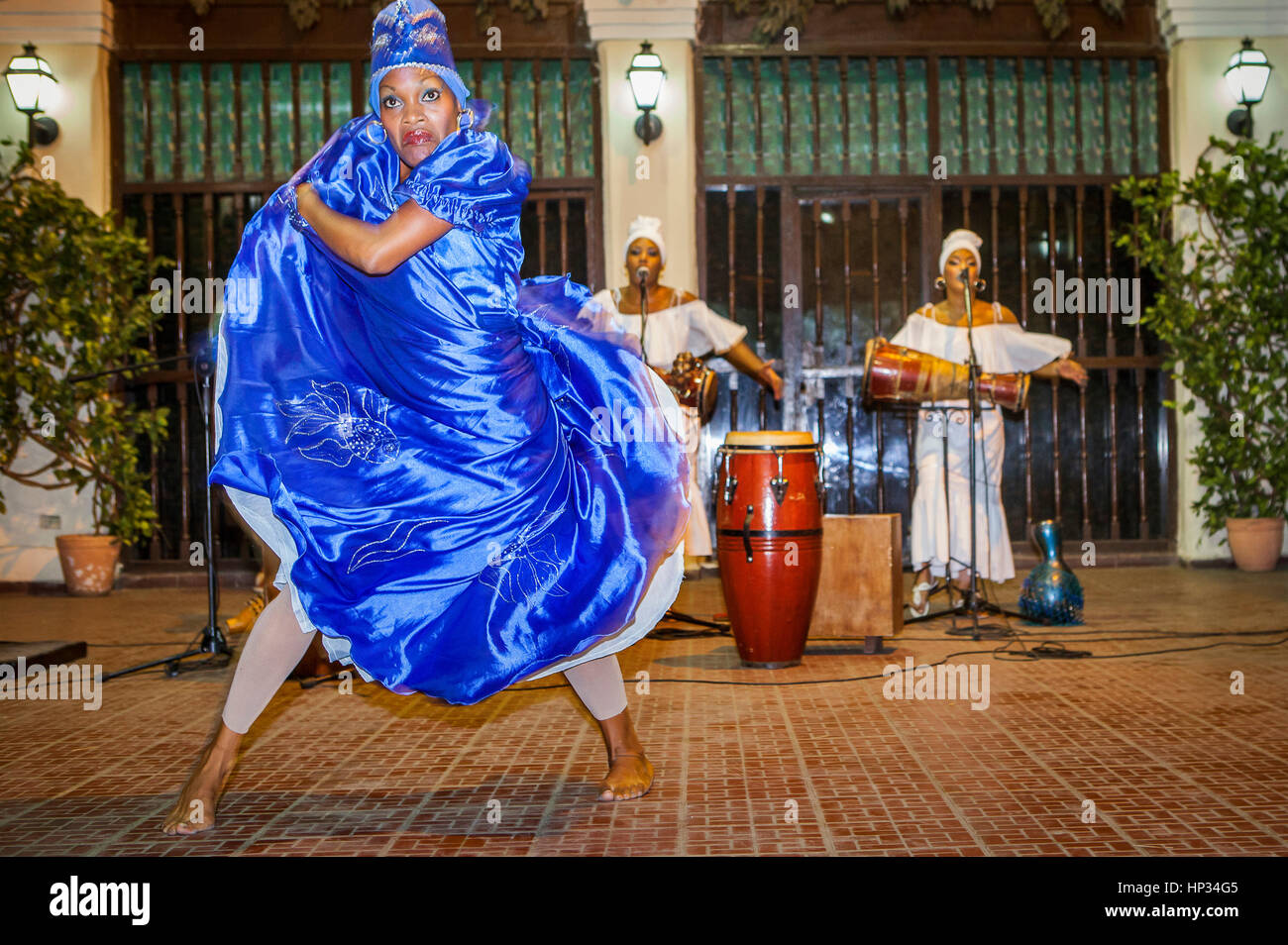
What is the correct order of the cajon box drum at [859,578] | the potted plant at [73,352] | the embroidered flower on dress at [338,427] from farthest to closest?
the potted plant at [73,352] < the cajon box drum at [859,578] < the embroidered flower on dress at [338,427]

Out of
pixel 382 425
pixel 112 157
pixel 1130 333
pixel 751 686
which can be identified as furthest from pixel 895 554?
pixel 112 157

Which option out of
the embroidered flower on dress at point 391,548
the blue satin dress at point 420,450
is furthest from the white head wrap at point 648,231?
the embroidered flower on dress at point 391,548

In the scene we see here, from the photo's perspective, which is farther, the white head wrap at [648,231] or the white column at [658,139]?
the white column at [658,139]

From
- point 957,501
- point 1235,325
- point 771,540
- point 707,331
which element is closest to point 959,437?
point 957,501

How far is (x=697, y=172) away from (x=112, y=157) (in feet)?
14.9

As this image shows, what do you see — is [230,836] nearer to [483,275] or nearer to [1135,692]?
[483,275]

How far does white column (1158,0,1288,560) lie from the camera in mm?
9078

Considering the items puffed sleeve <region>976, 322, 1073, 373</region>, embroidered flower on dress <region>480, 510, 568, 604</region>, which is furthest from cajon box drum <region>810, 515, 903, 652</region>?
embroidered flower on dress <region>480, 510, 568, 604</region>

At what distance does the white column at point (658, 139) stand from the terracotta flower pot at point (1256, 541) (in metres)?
4.43

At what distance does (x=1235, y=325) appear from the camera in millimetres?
8758

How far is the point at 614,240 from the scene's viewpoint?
9.07 m

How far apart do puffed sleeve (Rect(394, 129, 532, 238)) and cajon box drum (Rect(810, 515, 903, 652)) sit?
278 cm

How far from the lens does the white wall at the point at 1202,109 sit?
914cm

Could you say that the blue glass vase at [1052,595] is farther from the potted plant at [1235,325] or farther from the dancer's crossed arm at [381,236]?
the dancer's crossed arm at [381,236]
